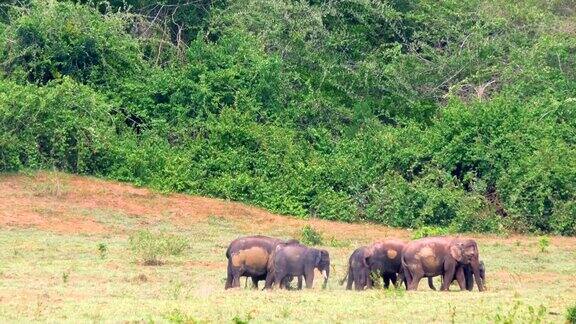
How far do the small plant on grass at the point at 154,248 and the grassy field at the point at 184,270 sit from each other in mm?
171

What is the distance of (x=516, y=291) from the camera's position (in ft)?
57.2

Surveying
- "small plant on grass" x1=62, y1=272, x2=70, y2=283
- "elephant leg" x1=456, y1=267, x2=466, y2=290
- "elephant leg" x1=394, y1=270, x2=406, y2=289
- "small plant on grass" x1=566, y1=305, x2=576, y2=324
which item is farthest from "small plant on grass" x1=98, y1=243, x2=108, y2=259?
"small plant on grass" x1=566, y1=305, x2=576, y2=324

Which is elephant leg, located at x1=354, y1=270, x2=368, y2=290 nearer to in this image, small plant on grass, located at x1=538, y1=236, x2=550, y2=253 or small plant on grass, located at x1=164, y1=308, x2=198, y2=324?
small plant on grass, located at x1=164, y1=308, x2=198, y2=324

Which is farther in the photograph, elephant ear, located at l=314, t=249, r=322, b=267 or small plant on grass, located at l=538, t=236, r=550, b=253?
small plant on grass, located at l=538, t=236, r=550, b=253

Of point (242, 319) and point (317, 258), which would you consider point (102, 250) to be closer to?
point (317, 258)

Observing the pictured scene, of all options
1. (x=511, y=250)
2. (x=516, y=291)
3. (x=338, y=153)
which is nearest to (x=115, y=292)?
(x=516, y=291)

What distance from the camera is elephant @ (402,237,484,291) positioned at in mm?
18031

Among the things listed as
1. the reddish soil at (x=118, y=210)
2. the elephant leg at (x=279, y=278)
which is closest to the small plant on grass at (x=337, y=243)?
the reddish soil at (x=118, y=210)

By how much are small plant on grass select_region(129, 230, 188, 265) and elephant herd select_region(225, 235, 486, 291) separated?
8.77 ft

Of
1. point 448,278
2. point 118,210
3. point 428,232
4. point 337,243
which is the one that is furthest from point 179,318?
point 118,210

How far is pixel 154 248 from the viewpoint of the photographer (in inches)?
810

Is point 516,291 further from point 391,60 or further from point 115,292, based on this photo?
point 391,60

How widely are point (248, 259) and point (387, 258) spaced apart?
191 centimetres

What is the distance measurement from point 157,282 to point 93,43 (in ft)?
43.9
